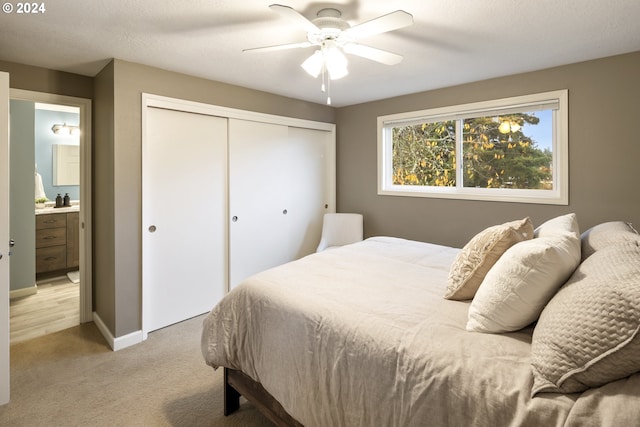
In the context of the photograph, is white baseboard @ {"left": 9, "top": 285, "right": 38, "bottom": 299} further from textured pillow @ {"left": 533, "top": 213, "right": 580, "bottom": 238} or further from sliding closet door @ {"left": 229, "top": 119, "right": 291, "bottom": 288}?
textured pillow @ {"left": 533, "top": 213, "right": 580, "bottom": 238}

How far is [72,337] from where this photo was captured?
295 cm

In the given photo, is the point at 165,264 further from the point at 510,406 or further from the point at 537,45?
the point at 537,45

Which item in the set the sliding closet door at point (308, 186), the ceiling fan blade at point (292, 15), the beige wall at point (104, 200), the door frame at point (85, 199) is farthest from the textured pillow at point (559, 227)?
the door frame at point (85, 199)

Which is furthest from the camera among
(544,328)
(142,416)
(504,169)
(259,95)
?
(259,95)

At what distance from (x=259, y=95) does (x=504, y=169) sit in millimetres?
2573

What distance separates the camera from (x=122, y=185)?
2.73m

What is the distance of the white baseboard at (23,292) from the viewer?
382 centimetres

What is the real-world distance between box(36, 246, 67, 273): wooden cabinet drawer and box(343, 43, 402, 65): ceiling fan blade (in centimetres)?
474

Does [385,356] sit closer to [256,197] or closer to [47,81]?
[256,197]

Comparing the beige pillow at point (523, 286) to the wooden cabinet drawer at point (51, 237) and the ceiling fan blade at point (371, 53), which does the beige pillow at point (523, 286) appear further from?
the wooden cabinet drawer at point (51, 237)

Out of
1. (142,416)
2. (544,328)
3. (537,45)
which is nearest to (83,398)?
(142,416)

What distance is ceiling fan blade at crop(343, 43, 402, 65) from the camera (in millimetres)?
2046

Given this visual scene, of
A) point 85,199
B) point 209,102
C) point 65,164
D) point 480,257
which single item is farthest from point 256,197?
point 65,164

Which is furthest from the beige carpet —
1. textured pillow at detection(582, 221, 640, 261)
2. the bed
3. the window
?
the window
